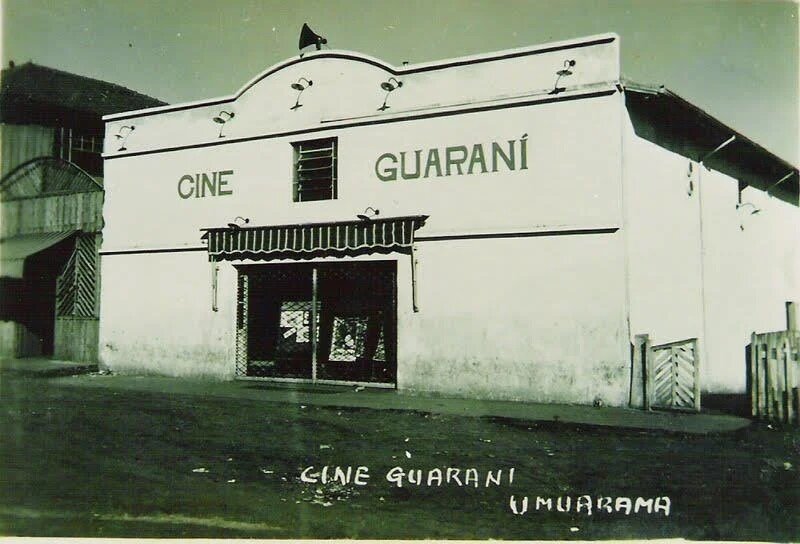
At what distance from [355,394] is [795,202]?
1421cm

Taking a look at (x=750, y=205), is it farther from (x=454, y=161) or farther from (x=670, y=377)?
(x=454, y=161)

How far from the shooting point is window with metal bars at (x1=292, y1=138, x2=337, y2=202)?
13664 mm

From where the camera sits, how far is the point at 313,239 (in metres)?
13.4

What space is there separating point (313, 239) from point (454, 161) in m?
3.17

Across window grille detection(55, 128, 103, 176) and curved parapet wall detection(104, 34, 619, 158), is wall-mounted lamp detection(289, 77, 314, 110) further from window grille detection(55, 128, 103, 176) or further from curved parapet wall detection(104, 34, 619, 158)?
window grille detection(55, 128, 103, 176)

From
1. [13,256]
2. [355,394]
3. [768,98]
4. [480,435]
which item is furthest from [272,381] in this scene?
[768,98]

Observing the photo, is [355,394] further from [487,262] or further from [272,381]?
[487,262]

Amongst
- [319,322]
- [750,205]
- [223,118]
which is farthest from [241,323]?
[750,205]

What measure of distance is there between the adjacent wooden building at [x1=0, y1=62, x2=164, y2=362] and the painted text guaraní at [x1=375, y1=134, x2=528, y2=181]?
8.71m

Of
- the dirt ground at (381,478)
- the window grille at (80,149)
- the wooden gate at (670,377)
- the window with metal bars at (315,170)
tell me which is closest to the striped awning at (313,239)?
the window with metal bars at (315,170)

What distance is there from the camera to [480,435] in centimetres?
862

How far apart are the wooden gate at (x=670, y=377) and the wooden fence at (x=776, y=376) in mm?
903

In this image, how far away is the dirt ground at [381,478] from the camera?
534 cm

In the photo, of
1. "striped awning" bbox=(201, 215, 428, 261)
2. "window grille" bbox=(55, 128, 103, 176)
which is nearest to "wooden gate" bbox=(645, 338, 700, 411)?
"striped awning" bbox=(201, 215, 428, 261)
